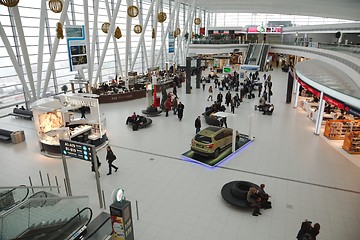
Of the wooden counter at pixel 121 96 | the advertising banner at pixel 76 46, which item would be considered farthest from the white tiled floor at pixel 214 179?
the wooden counter at pixel 121 96

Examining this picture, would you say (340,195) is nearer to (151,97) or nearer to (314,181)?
(314,181)

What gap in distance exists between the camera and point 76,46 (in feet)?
62.6

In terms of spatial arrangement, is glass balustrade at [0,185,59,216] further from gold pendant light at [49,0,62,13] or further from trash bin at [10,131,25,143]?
gold pendant light at [49,0,62,13]

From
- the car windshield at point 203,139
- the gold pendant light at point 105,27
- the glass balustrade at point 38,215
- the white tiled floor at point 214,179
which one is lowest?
the white tiled floor at point 214,179

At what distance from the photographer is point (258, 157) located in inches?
514

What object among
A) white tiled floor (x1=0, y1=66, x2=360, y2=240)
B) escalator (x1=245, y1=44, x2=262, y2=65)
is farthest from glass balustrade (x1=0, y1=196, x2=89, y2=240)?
escalator (x1=245, y1=44, x2=262, y2=65)

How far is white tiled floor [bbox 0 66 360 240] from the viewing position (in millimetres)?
8320

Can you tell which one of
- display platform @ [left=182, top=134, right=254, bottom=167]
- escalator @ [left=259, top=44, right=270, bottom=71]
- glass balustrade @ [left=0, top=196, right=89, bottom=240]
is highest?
escalator @ [left=259, top=44, right=270, bottom=71]

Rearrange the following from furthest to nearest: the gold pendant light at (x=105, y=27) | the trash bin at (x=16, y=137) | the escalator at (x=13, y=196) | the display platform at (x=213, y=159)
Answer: the gold pendant light at (x=105, y=27), the trash bin at (x=16, y=137), the display platform at (x=213, y=159), the escalator at (x=13, y=196)

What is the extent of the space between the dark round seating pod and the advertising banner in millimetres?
14729

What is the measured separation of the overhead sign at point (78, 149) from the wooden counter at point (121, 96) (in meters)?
15.5

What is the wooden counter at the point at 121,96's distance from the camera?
79.3 feet

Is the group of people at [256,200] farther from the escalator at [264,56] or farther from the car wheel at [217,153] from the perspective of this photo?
the escalator at [264,56]

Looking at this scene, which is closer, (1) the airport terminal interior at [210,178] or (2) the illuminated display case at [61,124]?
(1) the airport terminal interior at [210,178]
